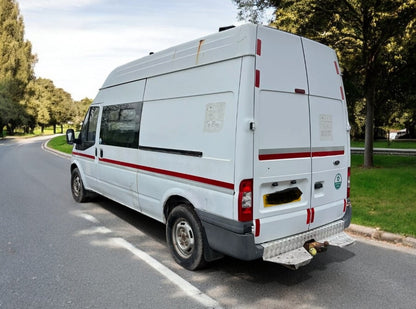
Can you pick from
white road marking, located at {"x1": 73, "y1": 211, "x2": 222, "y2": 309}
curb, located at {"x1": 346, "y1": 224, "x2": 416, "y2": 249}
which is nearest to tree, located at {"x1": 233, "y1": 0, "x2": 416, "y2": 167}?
curb, located at {"x1": 346, "y1": 224, "x2": 416, "y2": 249}

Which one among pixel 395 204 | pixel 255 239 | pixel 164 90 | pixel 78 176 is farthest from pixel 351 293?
pixel 78 176

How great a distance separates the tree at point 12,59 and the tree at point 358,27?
129 feet

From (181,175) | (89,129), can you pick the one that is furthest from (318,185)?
(89,129)

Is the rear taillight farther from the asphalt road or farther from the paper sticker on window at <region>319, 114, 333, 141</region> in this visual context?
the paper sticker on window at <region>319, 114, 333, 141</region>

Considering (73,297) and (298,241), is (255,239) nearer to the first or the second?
(298,241)

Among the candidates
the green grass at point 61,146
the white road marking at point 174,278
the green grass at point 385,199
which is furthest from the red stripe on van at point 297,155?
the green grass at point 61,146

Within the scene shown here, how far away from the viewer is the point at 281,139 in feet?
12.2

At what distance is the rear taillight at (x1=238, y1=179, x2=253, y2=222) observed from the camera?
135 inches

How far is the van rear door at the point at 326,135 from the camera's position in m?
4.11

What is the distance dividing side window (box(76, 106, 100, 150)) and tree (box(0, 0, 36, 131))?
134 feet

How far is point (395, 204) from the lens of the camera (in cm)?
700

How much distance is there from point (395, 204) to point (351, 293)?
160 inches

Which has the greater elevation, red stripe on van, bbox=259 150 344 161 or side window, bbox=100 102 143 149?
side window, bbox=100 102 143 149

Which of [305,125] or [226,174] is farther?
[305,125]
